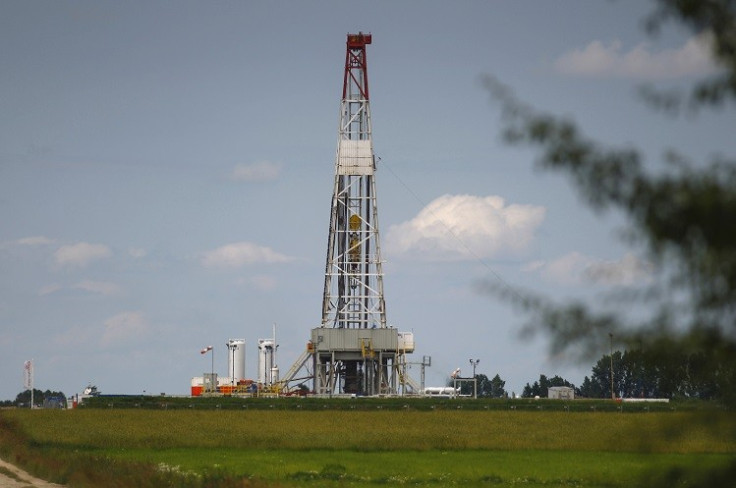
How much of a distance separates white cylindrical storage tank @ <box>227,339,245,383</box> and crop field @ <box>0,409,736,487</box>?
32.2m

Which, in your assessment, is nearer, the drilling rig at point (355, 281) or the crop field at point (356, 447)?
the crop field at point (356, 447)

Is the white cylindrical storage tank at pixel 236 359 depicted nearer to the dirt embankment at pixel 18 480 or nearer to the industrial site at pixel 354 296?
the industrial site at pixel 354 296

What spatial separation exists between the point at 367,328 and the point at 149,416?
2589cm

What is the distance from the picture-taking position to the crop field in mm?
9570

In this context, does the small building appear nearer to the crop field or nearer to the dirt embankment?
the crop field

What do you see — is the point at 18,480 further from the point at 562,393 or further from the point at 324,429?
the point at 562,393

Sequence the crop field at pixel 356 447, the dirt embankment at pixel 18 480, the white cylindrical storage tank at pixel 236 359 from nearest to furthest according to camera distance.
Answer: the crop field at pixel 356 447 → the dirt embankment at pixel 18 480 → the white cylindrical storage tank at pixel 236 359

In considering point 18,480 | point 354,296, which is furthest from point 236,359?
point 18,480

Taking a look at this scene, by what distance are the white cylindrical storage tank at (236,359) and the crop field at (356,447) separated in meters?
32.2

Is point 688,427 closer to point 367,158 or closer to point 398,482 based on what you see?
point 398,482

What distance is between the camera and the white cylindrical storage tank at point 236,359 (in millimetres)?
121625

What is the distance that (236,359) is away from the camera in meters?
122

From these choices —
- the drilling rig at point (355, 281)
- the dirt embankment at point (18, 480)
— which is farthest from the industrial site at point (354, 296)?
the dirt embankment at point (18, 480)

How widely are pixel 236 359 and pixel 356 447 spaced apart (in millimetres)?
67884
